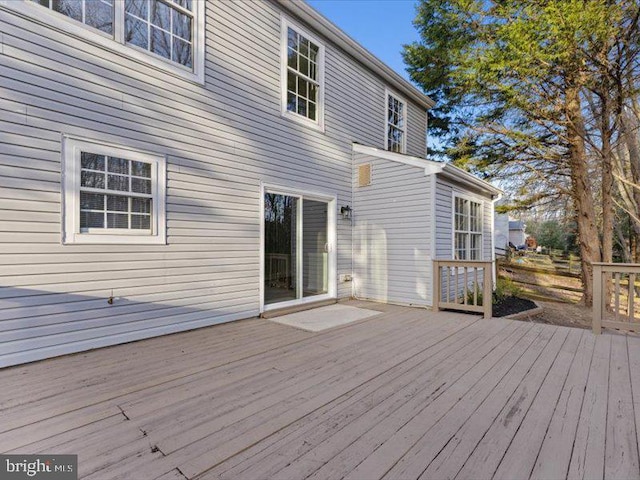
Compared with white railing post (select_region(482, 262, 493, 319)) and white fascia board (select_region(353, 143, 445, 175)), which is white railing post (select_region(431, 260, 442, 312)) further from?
white fascia board (select_region(353, 143, 445, 175))

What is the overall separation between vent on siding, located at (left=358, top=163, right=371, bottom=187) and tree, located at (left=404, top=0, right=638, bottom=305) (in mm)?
3509

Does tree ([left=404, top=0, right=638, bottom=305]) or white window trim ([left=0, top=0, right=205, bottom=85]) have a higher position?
tree ([left=404, top=0, right=638, bottom=305])

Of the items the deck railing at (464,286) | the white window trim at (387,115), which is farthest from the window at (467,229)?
the white window trim at (387,115)

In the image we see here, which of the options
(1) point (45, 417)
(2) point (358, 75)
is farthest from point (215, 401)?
(2) point (358, 75)

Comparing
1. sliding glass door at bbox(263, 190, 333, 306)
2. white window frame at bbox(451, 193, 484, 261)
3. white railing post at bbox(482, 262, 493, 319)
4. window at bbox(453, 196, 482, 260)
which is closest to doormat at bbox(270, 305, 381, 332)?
sliding glass door at bbox(263, 190, 333, 306)

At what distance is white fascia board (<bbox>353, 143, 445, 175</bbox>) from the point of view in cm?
560

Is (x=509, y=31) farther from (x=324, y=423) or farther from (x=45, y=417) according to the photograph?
(x=45, y=417)

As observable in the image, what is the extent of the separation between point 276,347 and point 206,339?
92 cm

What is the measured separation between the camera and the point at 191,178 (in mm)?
4195

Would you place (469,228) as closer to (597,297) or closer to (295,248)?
(597,297)

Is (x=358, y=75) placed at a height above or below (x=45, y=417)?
above

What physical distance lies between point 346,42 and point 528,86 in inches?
182

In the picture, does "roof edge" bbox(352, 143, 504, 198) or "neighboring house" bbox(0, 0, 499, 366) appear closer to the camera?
"neighboring house" bbox(0, 0, 499, 366)

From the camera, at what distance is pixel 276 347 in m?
3.54
